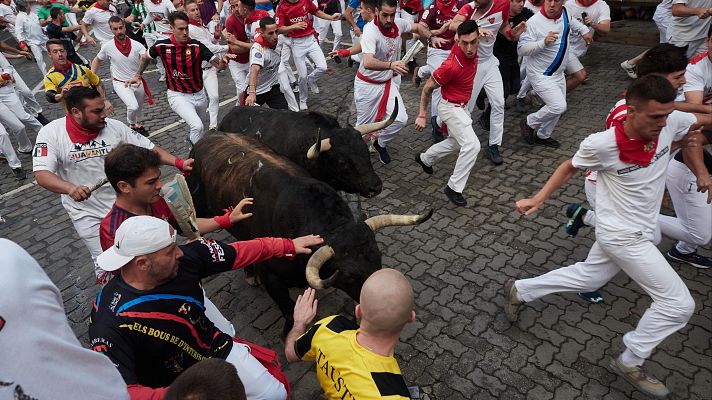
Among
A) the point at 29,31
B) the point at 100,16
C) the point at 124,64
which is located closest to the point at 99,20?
the point at 100,16

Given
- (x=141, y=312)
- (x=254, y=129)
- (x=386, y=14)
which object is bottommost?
(x=254, y=129)

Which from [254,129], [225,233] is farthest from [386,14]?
[225,233]

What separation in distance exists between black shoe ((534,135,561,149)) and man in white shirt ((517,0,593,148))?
0.06ft

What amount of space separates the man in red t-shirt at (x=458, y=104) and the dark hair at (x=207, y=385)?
5332 millimetres

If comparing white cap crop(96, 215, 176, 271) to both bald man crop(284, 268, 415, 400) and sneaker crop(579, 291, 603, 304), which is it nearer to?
bald man crop(284, 268, 415, 400)

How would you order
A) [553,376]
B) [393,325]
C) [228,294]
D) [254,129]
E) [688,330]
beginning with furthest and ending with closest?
[254,129] < [228,294] < [688,330] < [553,376] < [393,325]

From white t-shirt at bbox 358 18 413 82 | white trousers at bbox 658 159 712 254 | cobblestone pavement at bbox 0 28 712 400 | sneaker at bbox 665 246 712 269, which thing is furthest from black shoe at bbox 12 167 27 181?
sneaker at bbox 665 246 712 269

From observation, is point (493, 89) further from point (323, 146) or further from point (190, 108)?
point (190, 108)

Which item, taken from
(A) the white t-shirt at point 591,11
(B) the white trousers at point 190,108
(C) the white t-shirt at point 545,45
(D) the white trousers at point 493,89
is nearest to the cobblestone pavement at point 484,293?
(D) the white trousers at point 493,89

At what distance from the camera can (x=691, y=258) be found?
17.2 feet

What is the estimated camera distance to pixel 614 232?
3.78 metres

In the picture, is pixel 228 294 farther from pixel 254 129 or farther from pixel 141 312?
pixel 141 312

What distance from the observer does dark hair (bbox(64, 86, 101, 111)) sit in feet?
15.4

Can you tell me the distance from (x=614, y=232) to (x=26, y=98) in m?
12.6
